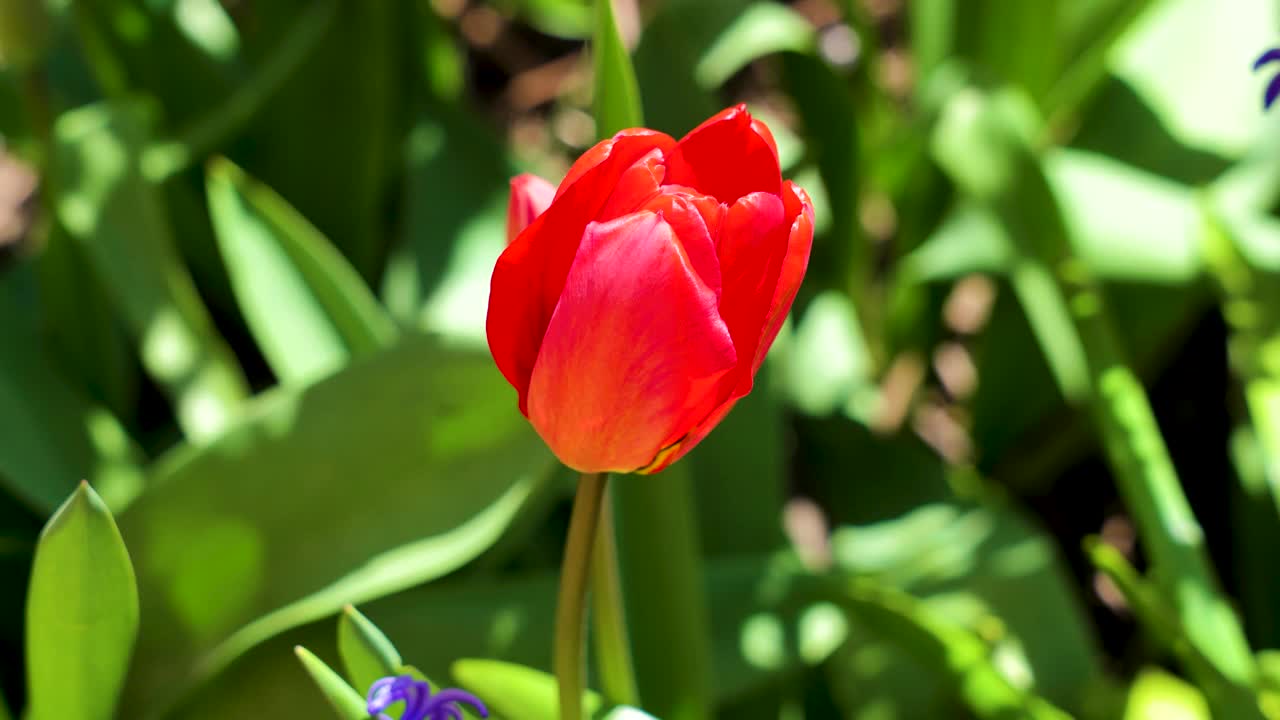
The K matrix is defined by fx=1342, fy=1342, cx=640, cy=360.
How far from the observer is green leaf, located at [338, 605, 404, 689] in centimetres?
47

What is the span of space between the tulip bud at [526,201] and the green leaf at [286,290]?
0.32 m

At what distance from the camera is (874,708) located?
851 mm

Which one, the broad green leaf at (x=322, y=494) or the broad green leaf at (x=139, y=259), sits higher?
the broad green leaf at (x=139, y=259)

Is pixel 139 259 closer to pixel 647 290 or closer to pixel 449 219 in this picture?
pixel 449 219

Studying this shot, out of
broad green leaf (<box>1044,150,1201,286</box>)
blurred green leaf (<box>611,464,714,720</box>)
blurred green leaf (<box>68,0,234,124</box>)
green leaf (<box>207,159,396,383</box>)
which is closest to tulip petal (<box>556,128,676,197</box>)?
blurred green leaf (<box>611,464,714,720</box>)

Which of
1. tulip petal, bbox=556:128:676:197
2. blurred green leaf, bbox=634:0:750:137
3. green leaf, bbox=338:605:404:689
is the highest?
tulip petal, bbox=556:128:676:197

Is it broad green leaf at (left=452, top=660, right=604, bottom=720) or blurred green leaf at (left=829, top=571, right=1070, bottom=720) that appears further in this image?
blurred green leaf at (left=829, top=571, right=1070, bottom=720)

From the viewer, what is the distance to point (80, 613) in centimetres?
53

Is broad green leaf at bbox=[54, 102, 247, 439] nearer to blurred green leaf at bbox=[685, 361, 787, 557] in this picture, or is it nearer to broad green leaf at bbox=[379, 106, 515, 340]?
broad green leaf at bbox=[379, 106, 515, 340]

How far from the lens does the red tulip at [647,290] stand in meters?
0.39

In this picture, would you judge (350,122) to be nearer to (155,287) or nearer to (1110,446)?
(155,287)

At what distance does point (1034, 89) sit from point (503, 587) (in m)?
0.66

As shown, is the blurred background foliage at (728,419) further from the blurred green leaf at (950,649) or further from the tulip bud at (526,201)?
the tulip bud at (526,201)

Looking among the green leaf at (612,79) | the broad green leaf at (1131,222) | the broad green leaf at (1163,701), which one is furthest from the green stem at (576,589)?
the broad green leaf at (1131,222)
